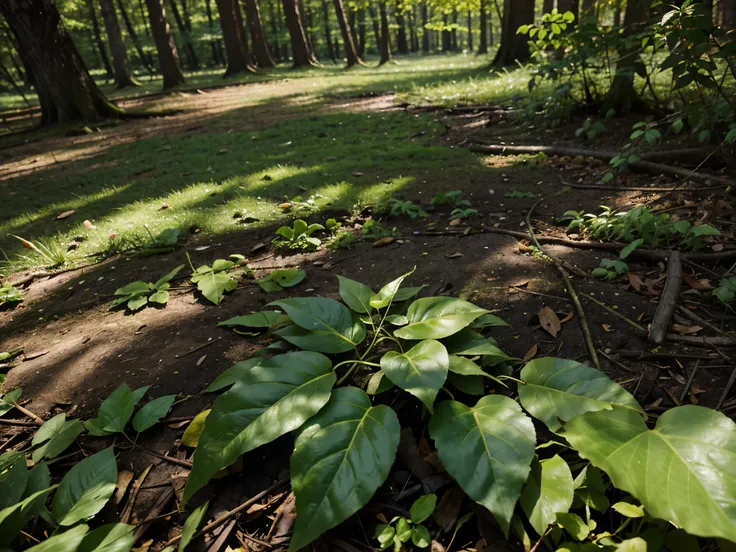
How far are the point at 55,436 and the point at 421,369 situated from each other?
1454mm

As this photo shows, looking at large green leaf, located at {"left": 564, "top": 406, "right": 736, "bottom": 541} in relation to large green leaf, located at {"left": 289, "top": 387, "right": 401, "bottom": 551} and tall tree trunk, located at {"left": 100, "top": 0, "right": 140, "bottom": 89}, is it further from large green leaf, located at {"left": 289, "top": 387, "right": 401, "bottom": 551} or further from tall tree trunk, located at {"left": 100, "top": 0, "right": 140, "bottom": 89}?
tall tree trunk, located at {"left": 100, "top": 0, "right": 140, "bottom": 89}

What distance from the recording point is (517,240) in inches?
117

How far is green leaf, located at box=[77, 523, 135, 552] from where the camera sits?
113cm

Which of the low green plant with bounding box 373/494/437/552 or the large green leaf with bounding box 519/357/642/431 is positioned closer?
the low green plant with bounding box 373/494/437/552

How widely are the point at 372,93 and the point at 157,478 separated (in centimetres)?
1211

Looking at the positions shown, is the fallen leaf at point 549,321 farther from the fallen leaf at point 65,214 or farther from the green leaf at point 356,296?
the fallen leaf at point 65,214

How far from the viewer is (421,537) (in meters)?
1.19

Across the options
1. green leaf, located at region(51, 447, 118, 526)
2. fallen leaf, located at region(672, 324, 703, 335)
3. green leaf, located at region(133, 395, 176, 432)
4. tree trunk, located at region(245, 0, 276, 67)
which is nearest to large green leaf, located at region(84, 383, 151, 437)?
green leaf, located at region(133, 395, 176, 432)

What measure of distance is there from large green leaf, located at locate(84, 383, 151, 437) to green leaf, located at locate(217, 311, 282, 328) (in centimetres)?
51

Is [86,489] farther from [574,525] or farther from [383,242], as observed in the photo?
[383,242]

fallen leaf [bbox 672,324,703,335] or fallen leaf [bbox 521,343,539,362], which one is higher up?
fallen leaf [bbox 521,343,539,362]

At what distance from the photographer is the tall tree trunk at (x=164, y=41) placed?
600 inches

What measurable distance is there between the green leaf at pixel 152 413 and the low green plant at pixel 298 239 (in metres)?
1.74

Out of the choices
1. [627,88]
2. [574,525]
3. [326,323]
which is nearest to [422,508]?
[574,525]
